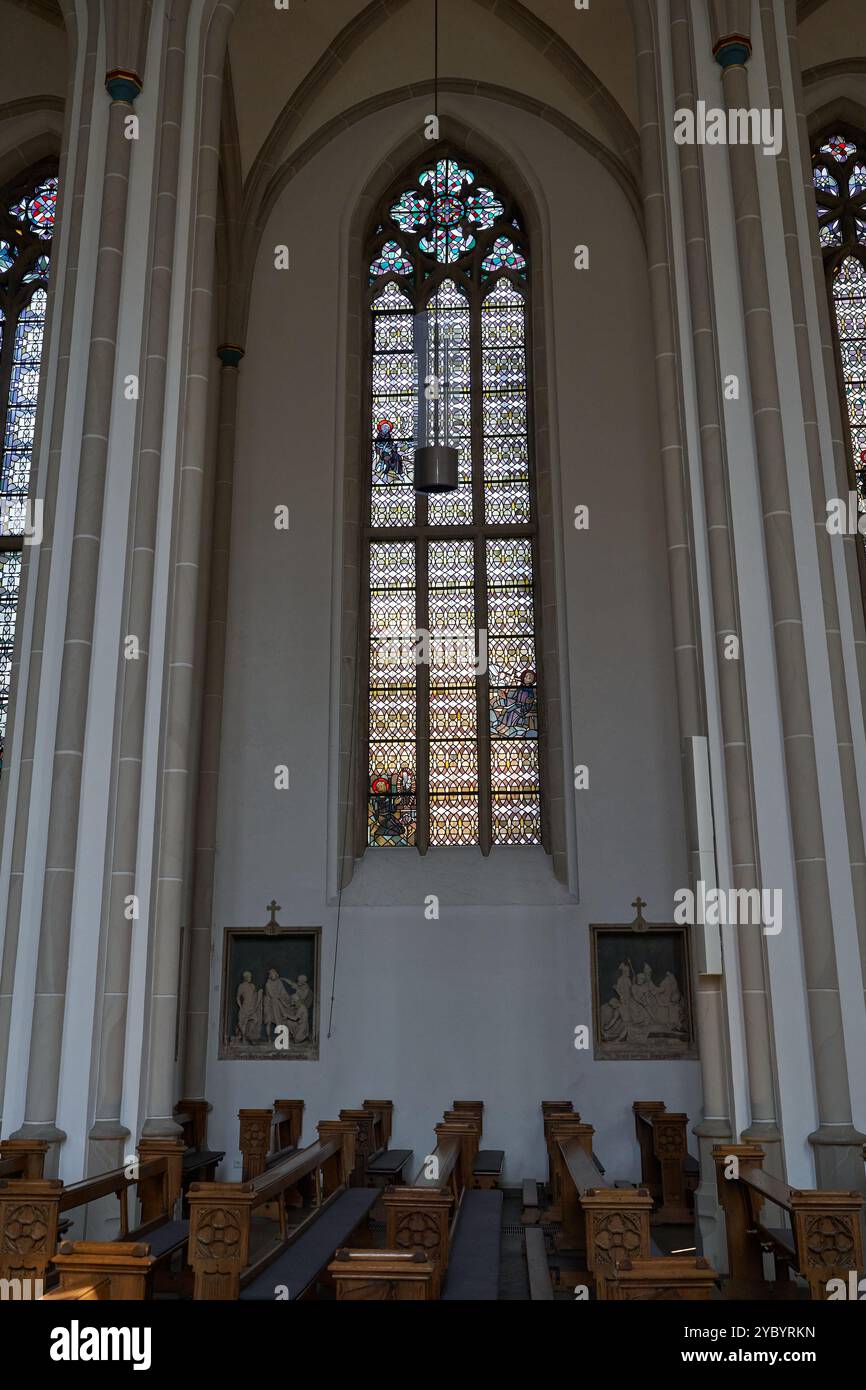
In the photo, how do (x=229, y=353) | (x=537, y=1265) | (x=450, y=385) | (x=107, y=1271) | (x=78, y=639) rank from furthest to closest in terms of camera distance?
(x=450, y=385) < (x=229, y=353) < (x=78, y=639) < (x=537, y=1265) < (x=107, y=1271)

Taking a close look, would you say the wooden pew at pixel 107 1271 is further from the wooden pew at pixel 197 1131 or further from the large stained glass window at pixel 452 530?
the large stained glass window at pixel 452 530

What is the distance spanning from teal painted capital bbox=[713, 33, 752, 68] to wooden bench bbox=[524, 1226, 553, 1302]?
8.15 m

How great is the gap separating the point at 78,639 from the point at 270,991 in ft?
15.1

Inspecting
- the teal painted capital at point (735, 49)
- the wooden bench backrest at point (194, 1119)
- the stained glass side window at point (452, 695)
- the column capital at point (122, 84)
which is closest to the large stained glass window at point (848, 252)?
the stained glass side window at point (452, 695)

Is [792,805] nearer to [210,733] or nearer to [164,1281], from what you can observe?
[164,1281]

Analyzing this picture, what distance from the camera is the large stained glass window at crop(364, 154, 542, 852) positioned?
40.3ft

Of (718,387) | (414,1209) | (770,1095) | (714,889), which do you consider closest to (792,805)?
(714,889)

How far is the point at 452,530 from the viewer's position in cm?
1297

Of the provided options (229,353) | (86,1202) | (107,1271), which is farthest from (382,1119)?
(229,353)

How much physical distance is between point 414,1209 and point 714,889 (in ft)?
11.1

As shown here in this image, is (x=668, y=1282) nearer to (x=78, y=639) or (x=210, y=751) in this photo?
(x=78, y=639)

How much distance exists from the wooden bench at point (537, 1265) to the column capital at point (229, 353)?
9059 millimetres

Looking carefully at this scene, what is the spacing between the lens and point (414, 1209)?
5039 millimetres

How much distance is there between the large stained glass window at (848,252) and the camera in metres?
13.0
